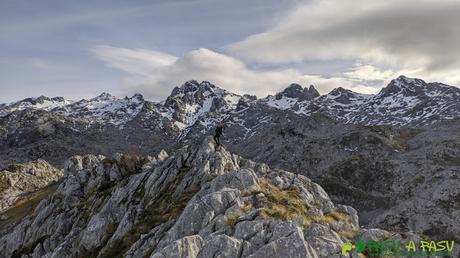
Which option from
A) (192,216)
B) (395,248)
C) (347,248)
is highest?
(192,216)

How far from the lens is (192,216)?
39562 millimetres

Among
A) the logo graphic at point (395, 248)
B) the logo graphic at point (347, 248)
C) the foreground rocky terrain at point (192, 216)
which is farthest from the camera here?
the foreground rocky terrain at point (192, 216)

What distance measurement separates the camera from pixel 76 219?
72750 millimetres

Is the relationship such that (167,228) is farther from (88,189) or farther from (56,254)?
(88,189)

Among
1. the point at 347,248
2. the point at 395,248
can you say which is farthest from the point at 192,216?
the point at 395,248

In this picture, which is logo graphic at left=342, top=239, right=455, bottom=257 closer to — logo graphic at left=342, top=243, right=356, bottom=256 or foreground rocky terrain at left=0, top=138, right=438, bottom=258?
logo graphic at left=342, top=243, right=356, bottom=256

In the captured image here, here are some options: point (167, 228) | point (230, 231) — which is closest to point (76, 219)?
point (167, 228)

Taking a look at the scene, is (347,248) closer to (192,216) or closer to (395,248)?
(395,248)

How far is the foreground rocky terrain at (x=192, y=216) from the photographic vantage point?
1228 inches

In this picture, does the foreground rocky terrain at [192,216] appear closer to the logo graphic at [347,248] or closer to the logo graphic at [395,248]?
the logo graphic at [347,248]

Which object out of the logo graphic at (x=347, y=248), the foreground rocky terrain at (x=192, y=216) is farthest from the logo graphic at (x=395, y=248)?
the foreground rocky terrain at (x=192, y=216)

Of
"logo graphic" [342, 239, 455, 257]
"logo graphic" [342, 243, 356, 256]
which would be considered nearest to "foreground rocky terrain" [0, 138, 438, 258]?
"logo graphic" [342, 243, 356, 256]

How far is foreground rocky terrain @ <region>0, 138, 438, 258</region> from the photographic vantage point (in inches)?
1228

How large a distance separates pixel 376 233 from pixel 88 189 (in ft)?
233
